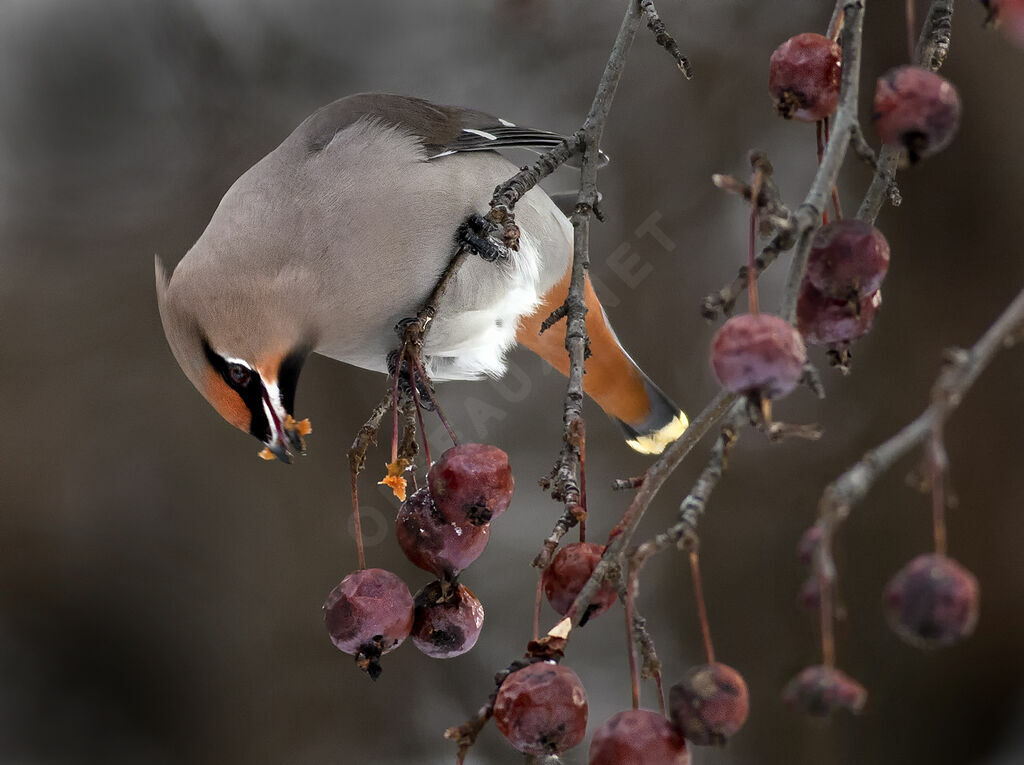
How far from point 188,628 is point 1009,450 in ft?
7.77

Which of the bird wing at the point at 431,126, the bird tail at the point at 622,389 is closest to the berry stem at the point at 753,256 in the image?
the bird wing at the point at 431,126

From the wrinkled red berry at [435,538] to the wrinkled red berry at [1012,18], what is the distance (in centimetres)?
85

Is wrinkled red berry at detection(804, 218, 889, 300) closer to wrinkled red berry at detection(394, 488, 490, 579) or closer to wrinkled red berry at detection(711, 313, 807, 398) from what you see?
wrinkled red berry at detection(711, 313, 807, 398)

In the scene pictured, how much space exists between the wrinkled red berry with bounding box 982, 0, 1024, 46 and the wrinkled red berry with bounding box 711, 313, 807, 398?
1.03ft

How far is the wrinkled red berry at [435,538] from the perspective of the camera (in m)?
1.50

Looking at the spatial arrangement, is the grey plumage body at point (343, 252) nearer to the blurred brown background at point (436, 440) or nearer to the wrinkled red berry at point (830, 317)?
the blurred brown background at point (436, 440)

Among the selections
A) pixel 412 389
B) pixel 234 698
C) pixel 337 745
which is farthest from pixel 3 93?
pixel 412 389

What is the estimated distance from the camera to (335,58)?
12.9 ft

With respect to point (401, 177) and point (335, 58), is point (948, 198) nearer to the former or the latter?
point (401, 177)

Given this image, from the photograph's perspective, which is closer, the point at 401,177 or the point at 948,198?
the point at 401,177

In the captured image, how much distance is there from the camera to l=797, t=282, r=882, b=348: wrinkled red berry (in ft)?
3.91

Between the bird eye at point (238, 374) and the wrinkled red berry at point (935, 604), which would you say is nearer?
the wrinkled red berry at point (935, 604)

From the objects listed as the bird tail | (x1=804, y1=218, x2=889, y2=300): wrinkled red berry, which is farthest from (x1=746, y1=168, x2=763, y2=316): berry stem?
the bird tail

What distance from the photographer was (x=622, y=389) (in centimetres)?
293
